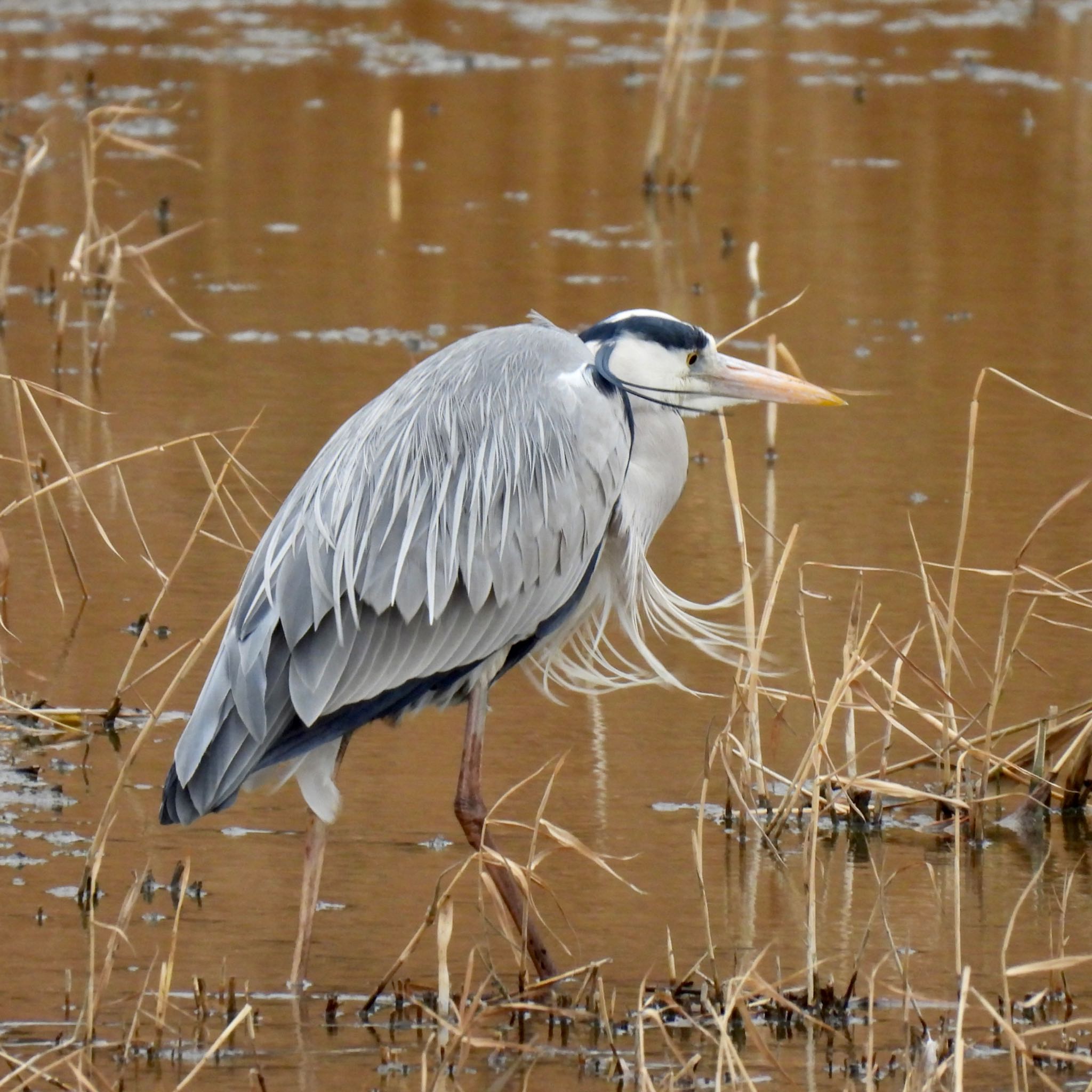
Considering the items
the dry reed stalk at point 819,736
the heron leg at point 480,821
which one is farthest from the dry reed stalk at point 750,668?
the heron leg at point 480,821

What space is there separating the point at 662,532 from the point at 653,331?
233 cm

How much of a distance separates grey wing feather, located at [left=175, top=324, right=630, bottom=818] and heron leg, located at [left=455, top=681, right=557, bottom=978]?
110mm

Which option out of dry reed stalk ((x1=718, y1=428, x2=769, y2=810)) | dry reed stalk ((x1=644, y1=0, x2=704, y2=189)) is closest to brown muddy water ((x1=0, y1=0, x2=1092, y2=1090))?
dry reed stalk ((x1=718, y1=428, x2=769, y2=810))

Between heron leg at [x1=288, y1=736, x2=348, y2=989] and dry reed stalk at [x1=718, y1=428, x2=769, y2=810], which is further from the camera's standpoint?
dry reed stalk at [x1=718, y1=428, x2=769, y2=810]

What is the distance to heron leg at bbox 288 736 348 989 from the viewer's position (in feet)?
12.7

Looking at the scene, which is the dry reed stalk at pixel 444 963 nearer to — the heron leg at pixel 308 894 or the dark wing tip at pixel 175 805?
the heron leg at pixel 308 894

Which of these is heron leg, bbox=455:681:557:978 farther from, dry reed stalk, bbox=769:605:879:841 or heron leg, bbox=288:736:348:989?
dry reed stalk, bbox=769:605:879:841

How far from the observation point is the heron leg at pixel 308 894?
3871mm

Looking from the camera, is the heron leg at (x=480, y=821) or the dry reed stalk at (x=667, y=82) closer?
the heron leg at (x=480, y=821)

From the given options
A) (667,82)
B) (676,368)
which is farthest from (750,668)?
(667,82)

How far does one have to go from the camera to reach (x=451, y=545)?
4258mm

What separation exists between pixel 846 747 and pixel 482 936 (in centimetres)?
91

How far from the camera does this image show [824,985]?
3.79 meters

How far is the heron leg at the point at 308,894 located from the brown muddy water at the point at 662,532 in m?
0.06
